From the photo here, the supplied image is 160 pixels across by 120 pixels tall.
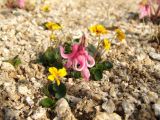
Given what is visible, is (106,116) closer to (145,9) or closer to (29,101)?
(29,101)

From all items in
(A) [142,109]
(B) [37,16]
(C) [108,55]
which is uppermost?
(B) [37,16]

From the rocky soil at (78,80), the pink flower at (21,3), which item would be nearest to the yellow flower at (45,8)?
the rocky soil at (78,80)

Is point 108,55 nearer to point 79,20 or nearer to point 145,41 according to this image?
point 145,41

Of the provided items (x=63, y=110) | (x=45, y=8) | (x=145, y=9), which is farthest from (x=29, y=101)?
(x=145, y=9)

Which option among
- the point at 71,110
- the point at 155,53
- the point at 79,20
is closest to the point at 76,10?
the point at 79,20

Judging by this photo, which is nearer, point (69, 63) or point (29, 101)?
point (29, 101)

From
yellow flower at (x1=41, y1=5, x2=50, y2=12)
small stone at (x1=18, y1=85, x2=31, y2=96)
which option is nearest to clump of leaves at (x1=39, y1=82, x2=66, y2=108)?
small stone at (x1=18, y1=85, x2=31, y2=96)
